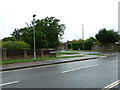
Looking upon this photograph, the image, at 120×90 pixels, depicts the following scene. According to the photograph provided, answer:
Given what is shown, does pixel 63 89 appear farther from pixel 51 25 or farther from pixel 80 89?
pixel 51 25

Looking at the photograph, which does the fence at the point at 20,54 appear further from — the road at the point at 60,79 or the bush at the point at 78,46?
the bush at the point at 78,46

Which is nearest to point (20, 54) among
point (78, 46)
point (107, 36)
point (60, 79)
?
point (60, 79)

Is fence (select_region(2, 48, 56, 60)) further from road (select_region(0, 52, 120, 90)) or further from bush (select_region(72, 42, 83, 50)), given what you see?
bush (select_region(72, 42, 83, 50))

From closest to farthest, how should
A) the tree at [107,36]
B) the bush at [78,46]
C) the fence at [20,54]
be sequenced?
1. the fence at [20,54]
2. the tree at [107,36]
3. the bush at [78,46]

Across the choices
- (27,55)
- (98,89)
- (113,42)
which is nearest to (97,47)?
(113,42)

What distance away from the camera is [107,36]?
43500 millimetres

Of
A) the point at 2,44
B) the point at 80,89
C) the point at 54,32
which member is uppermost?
the point at 54,32

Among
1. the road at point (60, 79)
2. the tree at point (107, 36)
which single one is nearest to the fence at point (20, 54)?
the road at point (60, 79)

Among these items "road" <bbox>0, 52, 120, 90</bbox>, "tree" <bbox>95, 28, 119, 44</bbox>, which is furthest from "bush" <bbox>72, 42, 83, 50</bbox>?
"road" <bbox>0, 52, 120, 90</bbox>

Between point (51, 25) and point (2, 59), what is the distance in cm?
3004

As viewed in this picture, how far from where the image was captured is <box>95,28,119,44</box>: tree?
4353 centimetres

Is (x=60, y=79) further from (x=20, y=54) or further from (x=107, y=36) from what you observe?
(x=107, y=36)

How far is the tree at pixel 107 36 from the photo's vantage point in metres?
43.5

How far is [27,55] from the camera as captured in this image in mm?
18422
